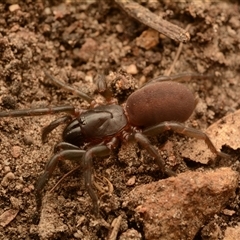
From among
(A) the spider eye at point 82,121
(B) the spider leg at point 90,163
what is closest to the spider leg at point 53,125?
(A) the spider eye at point 82,121

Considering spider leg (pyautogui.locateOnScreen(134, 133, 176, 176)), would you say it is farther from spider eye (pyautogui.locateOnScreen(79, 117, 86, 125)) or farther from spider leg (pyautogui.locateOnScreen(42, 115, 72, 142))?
spider leg (pyautogui.locateOnScreen(42, 115, 72, 142))

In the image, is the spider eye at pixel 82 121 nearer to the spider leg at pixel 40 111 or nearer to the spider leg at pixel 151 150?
the spider leg at pixel 40 111

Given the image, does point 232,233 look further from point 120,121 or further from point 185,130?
point 120,121

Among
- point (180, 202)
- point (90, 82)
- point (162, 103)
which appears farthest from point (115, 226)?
point (90, 82)

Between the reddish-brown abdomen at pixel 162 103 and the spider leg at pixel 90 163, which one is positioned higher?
the reddish-brown abdomen at pixel 162 103

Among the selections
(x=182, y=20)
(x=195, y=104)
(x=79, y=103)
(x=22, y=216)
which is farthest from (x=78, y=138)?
(x=182, y=20)

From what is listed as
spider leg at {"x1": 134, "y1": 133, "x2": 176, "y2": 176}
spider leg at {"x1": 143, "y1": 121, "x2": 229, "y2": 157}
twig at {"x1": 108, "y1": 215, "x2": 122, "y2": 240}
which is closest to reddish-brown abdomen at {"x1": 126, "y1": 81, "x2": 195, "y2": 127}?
spider leg at {"x1": 143, "y1": 121, "x2": 229, "y2": 157}

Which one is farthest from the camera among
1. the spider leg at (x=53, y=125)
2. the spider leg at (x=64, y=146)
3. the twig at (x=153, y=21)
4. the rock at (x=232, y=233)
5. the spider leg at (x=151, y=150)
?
the twig at (x=153, y=21)

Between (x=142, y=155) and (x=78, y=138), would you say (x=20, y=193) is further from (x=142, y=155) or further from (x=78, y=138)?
(x=142, y=155)
